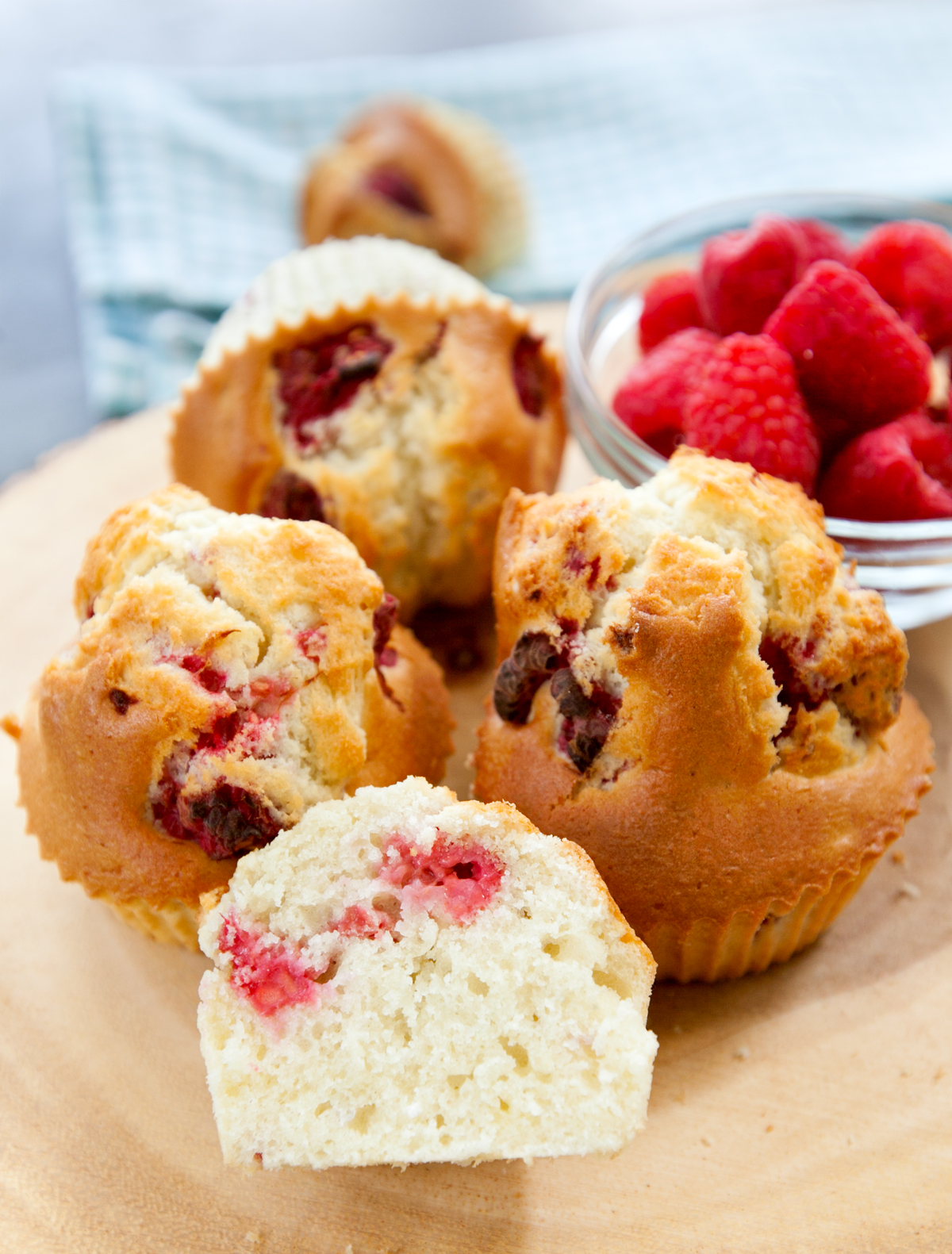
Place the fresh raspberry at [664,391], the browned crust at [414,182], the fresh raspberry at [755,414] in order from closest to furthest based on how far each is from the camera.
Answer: the fresh raspberry at [755,414]
the fresh raspberry at [664,391]
the browned crust at [414,182]

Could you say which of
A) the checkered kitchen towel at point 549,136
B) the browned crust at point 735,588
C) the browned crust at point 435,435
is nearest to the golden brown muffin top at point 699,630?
the browned crust at point 735,588

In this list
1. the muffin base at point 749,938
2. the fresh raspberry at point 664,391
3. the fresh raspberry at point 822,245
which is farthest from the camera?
the fresh raspberry at point 822,245

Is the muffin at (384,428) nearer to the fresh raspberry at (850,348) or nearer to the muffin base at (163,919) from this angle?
the fresh raspberry at (850,348)

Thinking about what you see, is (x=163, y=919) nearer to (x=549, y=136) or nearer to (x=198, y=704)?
(x=198, y=704)

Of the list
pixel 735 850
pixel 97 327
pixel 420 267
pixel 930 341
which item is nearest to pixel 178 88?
Answer: pixel 97 327

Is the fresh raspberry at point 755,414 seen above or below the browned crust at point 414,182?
above

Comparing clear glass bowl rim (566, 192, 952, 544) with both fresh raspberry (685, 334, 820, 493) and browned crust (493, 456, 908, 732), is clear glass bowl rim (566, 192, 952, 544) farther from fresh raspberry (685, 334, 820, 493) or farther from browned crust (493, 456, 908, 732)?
browned crust (493, 456, 908, 732)

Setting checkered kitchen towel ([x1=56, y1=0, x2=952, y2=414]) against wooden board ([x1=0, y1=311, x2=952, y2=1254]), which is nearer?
wooden board ([x1=0, y1=311, x2=952, y2=1254])

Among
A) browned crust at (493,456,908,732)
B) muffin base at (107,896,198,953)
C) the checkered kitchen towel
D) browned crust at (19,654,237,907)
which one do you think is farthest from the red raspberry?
the checkered kitchen towel
